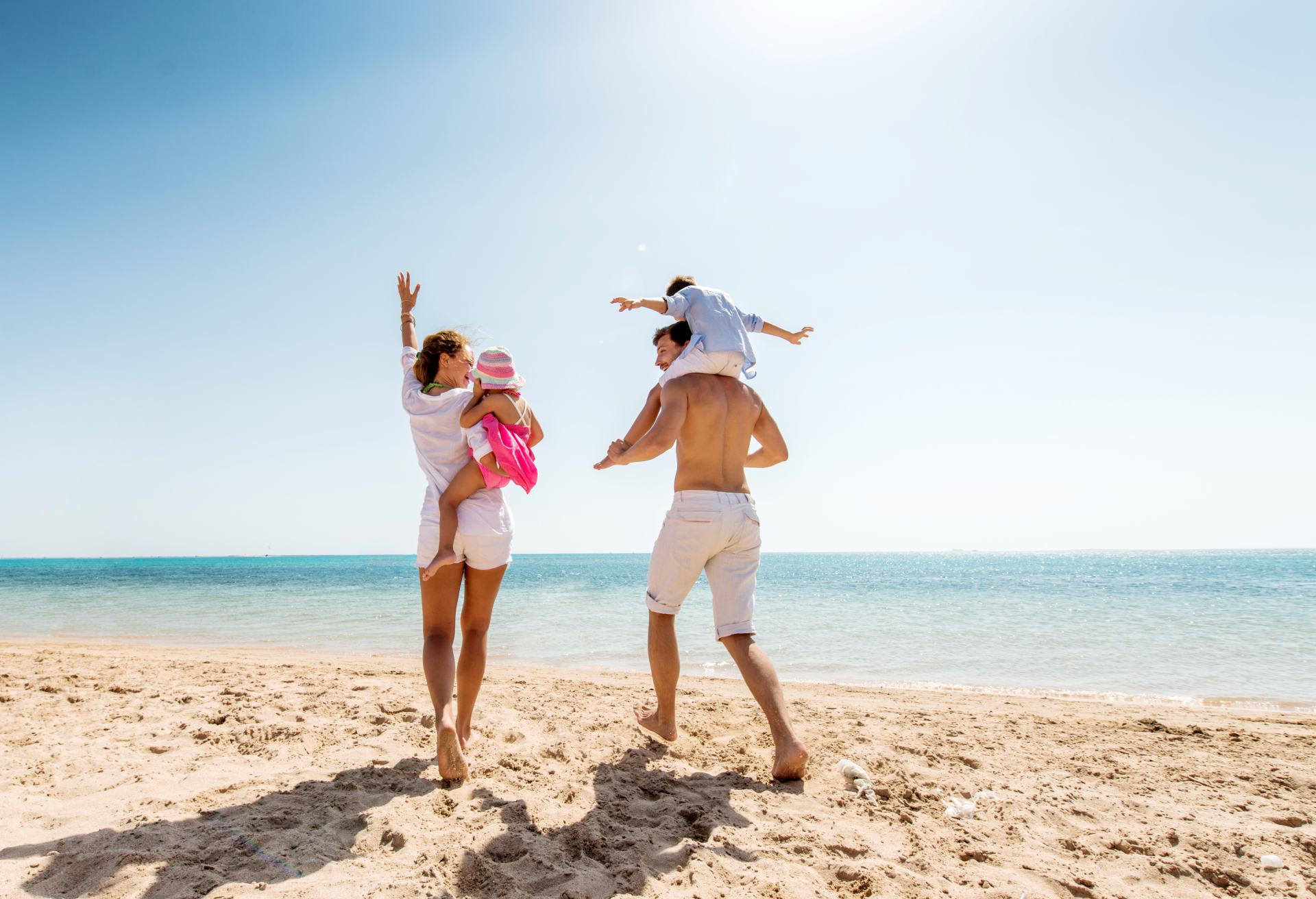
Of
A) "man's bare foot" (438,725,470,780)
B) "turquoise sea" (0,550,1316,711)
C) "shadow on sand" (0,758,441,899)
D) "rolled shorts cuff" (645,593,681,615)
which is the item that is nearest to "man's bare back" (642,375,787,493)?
"rolled shorts cuff" (645,593,681,615)

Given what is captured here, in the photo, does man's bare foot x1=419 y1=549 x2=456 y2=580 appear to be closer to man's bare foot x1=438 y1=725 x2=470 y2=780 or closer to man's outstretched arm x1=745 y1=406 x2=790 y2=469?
man's bare foot x1=438 y1=725 x2=470 y2=780

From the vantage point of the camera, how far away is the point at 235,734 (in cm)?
360

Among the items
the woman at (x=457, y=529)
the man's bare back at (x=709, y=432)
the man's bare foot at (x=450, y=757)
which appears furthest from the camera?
the man's bare back at (x=709, y=432)

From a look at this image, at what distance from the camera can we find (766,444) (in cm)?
373

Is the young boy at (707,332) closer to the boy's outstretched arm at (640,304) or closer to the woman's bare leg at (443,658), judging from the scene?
the boy's outstretched arm at (640,304)

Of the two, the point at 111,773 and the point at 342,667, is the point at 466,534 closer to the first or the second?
the point at 111,773

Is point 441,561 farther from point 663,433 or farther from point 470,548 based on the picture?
point 663,433

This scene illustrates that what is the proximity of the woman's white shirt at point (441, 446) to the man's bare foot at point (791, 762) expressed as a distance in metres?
1.68

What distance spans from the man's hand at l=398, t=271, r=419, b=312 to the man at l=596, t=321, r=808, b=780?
1.37m

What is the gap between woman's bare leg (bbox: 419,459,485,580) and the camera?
10.0 ft

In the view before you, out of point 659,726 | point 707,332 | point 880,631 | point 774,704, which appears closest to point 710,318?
point 707,332

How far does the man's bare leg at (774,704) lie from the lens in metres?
3.02

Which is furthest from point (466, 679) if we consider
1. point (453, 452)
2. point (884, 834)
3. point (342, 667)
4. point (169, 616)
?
point (169, 616)

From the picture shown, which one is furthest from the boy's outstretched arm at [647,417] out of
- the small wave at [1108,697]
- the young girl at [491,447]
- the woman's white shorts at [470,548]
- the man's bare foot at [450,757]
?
the small wave at [1108,697]
